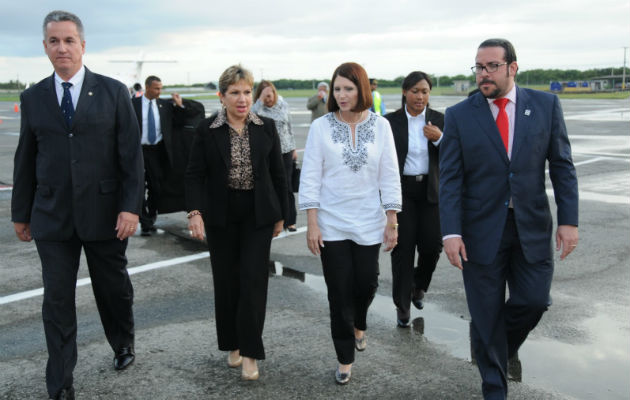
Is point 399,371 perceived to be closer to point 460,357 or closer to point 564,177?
point 460,357

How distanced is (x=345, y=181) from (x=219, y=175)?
826 millimetres

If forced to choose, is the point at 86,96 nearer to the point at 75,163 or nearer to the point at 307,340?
the point at 75,163

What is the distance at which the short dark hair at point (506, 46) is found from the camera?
3.41 metres

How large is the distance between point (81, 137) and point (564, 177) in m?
2.88

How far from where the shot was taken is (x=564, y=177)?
3.40m

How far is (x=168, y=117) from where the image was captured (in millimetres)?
7914

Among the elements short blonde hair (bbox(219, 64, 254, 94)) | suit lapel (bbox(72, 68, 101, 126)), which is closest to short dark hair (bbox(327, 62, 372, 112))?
short blonde hair (bbox(219, 64, 254, 94))

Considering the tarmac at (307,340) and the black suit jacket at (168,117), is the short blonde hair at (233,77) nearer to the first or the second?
the tarmac at (307,340)

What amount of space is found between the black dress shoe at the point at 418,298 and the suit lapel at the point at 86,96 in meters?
3.06

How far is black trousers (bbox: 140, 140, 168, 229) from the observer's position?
7.97 m

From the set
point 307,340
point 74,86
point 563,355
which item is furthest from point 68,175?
point 563,355

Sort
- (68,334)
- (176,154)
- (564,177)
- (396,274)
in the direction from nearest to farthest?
(564,177), (68,334), (396,274), (176,154)

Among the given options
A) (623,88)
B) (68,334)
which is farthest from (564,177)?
(623,88)

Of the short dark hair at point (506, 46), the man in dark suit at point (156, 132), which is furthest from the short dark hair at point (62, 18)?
the man in dark suit at point (156, 132)
